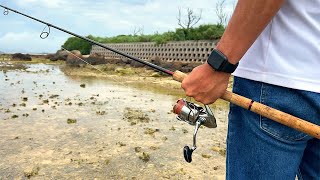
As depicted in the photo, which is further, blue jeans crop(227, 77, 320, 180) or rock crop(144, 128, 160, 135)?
rock crop(144, 128, 160, 135)

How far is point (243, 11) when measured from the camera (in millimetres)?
1299

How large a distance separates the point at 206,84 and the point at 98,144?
15.8ft

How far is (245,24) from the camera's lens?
51.1 inches

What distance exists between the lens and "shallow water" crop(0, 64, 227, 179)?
4.71 meters

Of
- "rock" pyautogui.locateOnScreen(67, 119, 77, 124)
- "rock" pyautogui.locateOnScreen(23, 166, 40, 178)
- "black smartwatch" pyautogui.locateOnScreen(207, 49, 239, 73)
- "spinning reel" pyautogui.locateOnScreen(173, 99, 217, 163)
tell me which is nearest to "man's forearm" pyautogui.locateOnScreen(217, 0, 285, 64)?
"black smartwatch" pyautogui.locateOnScreen(207, 49, 239, 73)

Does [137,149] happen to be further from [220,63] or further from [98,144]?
[220,63]

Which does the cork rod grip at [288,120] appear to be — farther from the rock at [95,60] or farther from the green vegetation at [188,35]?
the rock at [95,60]

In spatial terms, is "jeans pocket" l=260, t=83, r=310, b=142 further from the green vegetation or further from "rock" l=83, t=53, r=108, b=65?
"rock" l=83, t=53, r=108, b=65

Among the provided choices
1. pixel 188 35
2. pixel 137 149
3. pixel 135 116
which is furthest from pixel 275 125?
pixel 188 35

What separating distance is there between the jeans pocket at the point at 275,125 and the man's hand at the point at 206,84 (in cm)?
19

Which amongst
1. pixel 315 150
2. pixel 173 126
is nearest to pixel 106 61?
pixel 173 126

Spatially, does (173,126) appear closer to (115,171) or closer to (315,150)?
(115,171)

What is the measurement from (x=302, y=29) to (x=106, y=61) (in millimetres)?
31270

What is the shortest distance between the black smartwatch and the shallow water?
3.44m
